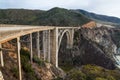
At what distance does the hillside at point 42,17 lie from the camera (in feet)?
Result: 416

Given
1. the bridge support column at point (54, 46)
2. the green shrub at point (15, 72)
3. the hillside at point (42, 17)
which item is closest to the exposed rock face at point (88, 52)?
the bridge support column at point (54, 46)

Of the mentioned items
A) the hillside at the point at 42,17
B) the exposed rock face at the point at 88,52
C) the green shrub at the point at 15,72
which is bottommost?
the exposed rock face at the point at 88,52

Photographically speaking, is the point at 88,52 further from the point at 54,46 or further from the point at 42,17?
the point at 42,17

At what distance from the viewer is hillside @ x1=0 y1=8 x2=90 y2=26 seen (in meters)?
127

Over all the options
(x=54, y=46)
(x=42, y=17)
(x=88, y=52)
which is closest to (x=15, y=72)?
(x=54, y=46)

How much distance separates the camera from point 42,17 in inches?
6152

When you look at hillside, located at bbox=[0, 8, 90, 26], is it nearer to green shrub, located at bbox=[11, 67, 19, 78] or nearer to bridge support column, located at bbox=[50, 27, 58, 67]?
bridge support column, located at bbox=[50, 27, 58, 67]

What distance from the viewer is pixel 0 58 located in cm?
3253

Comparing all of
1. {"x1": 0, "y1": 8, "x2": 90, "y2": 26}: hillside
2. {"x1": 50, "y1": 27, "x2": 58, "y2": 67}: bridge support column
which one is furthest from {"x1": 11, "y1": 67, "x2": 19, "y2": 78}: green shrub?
{"x1": 0, "y1": 8, "x2": 90, "y2": 26}: hillside

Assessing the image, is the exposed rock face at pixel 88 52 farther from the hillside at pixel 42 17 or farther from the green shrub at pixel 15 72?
the green shrub at pixel 15 72

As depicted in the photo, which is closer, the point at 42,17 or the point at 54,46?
the point at 54,46

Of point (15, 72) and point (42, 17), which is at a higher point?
point (15, 72)

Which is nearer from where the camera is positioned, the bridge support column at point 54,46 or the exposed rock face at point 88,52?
the bridge support column at point 54,46

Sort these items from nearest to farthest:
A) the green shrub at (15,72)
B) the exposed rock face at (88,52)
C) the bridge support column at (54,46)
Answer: the green shrub at (15,72)
the bridge support column at (54,46)
the exposed rock face at (88,52)
